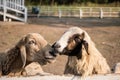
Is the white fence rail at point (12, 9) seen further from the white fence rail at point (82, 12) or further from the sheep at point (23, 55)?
the sheep at point (23, 55)

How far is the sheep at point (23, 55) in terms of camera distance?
734cm

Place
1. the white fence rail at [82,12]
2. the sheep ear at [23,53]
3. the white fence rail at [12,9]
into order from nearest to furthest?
the sheep ear at [23,53], the white fence rail at [12,9], the white fence rail at [82,12]

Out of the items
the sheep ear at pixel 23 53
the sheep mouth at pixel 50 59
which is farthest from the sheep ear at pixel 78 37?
the sheep ear at pixel 23 53

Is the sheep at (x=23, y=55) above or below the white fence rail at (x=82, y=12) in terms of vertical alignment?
above

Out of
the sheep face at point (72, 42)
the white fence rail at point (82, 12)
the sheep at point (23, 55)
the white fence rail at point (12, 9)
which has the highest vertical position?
the sheep face at point (72, 42)

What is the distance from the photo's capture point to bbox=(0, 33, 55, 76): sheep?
7340 mm

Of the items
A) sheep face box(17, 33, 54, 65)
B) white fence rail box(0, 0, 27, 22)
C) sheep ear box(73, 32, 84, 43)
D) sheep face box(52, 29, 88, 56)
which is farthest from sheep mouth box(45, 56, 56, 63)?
white fence rail box(0, 0, 27, 22)

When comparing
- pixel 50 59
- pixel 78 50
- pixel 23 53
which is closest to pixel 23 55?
pixel 23 53

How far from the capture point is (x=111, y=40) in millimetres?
25953

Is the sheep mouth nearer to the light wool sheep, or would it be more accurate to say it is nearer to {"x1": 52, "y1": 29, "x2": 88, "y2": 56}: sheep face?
the light wool sheep

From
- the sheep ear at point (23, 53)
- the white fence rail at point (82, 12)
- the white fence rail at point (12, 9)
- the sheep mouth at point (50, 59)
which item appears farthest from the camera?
the white fence rail at point (82, 12)

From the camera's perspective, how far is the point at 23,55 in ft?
24.0

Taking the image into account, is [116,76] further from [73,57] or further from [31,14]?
[31,14]

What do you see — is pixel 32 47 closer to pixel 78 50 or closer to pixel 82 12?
pixel 78 50
